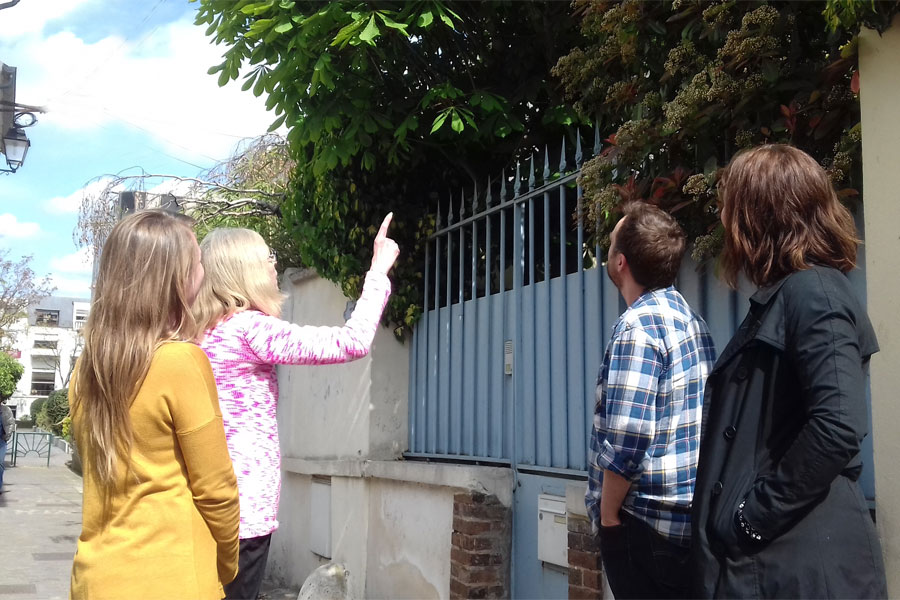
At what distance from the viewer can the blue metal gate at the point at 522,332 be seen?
4348mm

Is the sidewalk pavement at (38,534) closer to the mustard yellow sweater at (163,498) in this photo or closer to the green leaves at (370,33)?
the green leaves at (370,33)

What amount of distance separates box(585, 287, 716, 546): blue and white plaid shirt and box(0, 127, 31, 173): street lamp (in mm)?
11047

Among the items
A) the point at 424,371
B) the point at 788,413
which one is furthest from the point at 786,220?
the point at 424,371

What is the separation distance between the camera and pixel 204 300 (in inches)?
111

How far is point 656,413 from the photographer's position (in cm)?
258

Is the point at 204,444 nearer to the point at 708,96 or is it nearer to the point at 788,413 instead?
the point at 788,413

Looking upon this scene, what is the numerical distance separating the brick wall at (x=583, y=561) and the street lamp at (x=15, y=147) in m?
10.2

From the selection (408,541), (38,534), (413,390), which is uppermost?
(413,390)

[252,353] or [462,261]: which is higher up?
[462,261]

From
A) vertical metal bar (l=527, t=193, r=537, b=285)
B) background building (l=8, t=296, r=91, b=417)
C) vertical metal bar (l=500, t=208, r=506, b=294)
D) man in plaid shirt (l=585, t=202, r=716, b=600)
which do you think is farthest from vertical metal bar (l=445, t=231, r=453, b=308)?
background building (l=8, t=296, r=91, b=417)

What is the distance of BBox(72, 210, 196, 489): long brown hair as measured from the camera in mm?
2152

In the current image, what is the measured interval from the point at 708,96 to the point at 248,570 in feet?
7.44

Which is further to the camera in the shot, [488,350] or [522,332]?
[488,350]

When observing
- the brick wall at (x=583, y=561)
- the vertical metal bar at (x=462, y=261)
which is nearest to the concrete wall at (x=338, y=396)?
the vertical metal bar at (x=462, y=261)
